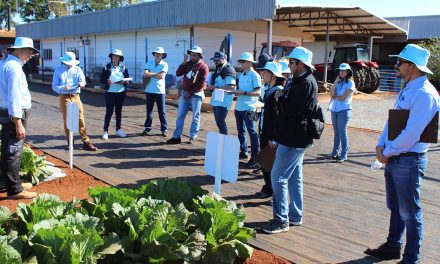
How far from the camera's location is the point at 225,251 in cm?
371

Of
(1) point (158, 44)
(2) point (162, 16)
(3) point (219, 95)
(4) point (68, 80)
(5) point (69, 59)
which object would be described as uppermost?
(2) point (162, 16)

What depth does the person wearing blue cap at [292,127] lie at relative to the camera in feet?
14.4

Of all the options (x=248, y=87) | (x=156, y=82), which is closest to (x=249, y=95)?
(x=248, y=87)

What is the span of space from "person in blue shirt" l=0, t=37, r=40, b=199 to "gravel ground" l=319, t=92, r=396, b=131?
33.4ft

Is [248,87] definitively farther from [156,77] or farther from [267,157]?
[156,77]

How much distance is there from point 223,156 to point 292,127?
2.50 feet

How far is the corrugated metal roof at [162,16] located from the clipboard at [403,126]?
14.3 metres

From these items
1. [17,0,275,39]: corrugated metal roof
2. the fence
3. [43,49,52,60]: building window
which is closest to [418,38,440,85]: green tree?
the fence

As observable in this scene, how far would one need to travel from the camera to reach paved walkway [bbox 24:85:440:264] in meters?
4.45

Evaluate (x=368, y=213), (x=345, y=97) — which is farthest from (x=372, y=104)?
(x=368, y=213)

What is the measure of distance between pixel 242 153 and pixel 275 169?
11.1 feet

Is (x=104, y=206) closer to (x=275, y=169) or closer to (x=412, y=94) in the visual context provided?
(x=275, y=169)

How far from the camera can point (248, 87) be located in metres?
7.28

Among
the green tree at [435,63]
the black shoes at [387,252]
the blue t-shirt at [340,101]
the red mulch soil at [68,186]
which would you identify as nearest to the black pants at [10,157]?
the red mulch soil at [68,186]
